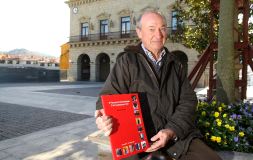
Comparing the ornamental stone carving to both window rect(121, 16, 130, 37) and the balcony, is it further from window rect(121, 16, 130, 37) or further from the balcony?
the balcony

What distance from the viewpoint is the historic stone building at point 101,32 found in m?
28.4

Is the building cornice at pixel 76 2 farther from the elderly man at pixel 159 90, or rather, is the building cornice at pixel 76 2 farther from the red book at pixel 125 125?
the red book at pixel 125 125

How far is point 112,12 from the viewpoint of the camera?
30719mm

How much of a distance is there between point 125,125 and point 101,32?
100ft

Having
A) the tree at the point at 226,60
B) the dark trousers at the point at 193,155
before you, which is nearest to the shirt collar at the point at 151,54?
the dark trousers at the point at 193,155

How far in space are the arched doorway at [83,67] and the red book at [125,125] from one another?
3227 cm

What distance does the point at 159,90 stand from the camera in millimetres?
2207

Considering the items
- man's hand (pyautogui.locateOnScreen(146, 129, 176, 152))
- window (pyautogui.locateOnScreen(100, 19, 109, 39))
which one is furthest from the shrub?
window (pyautogui.locateOnScreen(100, 19, 109, 39))

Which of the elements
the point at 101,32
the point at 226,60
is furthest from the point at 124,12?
the point at 226,60

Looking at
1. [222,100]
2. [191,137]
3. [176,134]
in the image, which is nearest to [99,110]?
[176,134]

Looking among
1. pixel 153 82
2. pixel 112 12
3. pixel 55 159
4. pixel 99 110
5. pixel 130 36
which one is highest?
pixel 112 12

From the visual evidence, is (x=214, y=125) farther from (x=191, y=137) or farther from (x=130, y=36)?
(x=130, y=36)

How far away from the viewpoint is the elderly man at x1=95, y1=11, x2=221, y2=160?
2.13 meters

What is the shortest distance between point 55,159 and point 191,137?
8.01 ft
